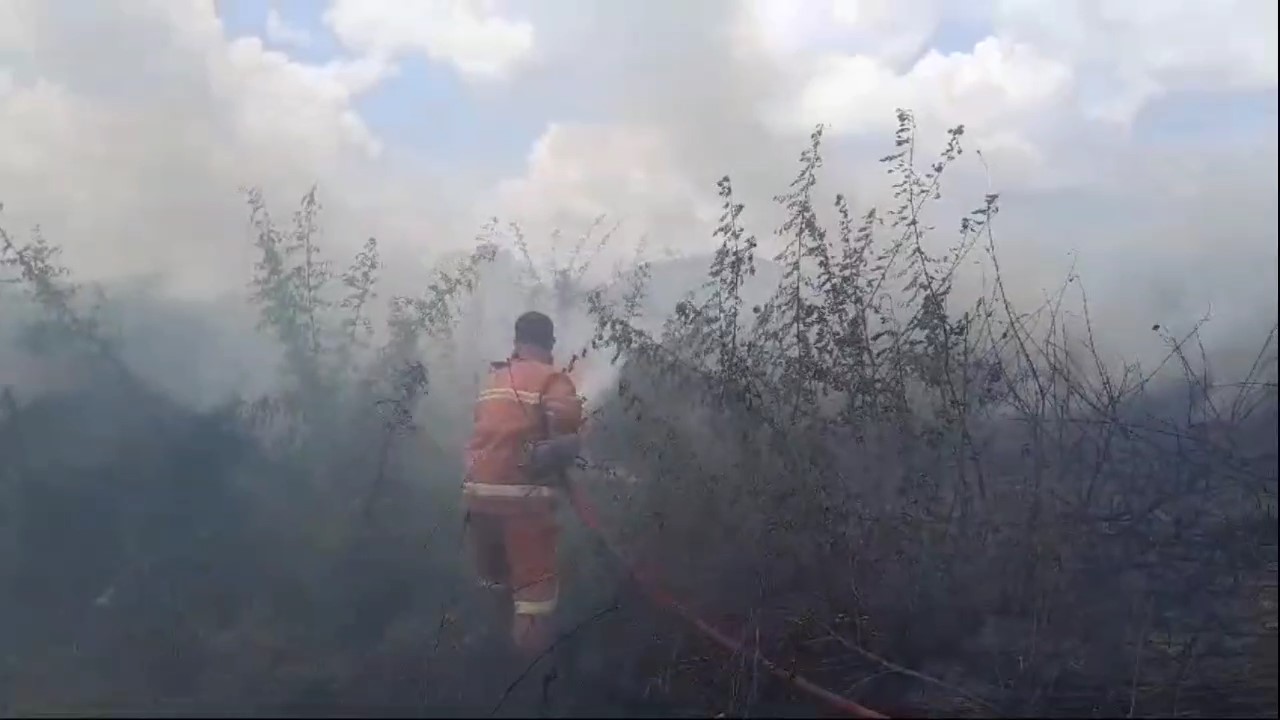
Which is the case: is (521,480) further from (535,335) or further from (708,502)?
(708,502)

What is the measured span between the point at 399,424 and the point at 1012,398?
263cm

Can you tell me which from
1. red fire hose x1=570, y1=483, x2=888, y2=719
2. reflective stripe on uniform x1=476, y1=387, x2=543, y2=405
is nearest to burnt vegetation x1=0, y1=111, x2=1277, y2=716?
red fire hose x1=570, y1=483, x2=888, y2=719

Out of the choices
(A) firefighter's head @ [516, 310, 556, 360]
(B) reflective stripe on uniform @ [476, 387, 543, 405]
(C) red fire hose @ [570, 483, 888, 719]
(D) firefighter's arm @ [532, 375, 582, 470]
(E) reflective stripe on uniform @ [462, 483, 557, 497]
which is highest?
(A) firefighter's head @ [516, 310, 556, 360]

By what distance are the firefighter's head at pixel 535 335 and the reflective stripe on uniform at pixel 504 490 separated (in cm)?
58

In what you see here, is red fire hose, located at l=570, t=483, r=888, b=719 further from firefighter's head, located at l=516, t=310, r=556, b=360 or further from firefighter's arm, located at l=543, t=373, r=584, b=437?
firefighter's head, located at l=516, t=310, r=556, b=360

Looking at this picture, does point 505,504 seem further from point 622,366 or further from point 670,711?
point 670,711

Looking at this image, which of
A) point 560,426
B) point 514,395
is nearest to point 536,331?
point 514,395

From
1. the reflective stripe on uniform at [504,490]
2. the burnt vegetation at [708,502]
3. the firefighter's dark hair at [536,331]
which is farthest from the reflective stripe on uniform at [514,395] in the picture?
the reflective stripe on uniform at [504,490]

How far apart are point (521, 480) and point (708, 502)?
807mm

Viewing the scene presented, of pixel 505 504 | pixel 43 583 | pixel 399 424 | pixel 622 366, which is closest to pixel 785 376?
pixel 622 366

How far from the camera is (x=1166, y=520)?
458 cm

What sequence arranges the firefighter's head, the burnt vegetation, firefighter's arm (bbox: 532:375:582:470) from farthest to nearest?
the firefighter's head < firefighter's arm (bbox: 532:375:582:470) < the burnt vegetation

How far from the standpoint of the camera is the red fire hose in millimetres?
4602

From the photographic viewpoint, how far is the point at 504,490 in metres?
5.14
